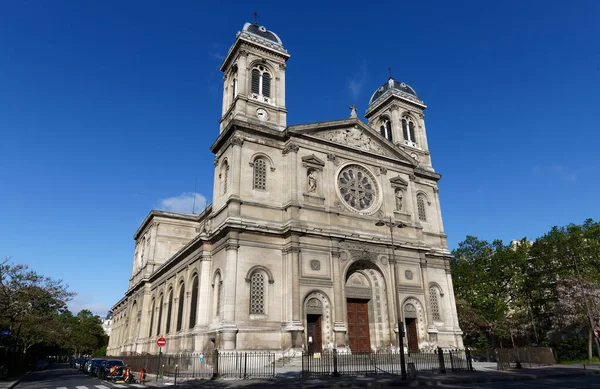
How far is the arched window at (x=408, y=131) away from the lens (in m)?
42.6

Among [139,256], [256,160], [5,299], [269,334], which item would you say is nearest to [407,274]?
[269,334]

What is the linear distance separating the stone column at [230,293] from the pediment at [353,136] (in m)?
10.1

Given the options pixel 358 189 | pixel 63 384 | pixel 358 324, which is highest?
pixel 358 189

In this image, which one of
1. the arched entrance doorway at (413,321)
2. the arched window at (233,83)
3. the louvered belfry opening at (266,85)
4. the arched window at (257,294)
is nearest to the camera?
the arched window at (257,294)

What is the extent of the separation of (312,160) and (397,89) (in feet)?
55.6

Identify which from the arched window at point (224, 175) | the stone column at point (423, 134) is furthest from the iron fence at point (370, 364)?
the stone column at point (423, 134)

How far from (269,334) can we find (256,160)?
12.5m

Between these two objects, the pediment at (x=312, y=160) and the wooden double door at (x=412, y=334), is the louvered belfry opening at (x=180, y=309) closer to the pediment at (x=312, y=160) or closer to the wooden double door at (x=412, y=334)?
the pediment at (x=312, y=160)

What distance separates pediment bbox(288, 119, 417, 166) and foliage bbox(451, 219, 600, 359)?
18087 mm

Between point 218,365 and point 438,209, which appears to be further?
point 438,209

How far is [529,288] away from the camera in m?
44.2

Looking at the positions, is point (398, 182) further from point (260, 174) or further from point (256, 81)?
point (256, 81)

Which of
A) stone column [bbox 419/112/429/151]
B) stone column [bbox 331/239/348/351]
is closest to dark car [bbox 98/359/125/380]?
stone column [bbox 331/239/348/351]

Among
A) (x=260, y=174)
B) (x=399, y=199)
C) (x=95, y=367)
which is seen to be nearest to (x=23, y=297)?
(x=95, y=367)
